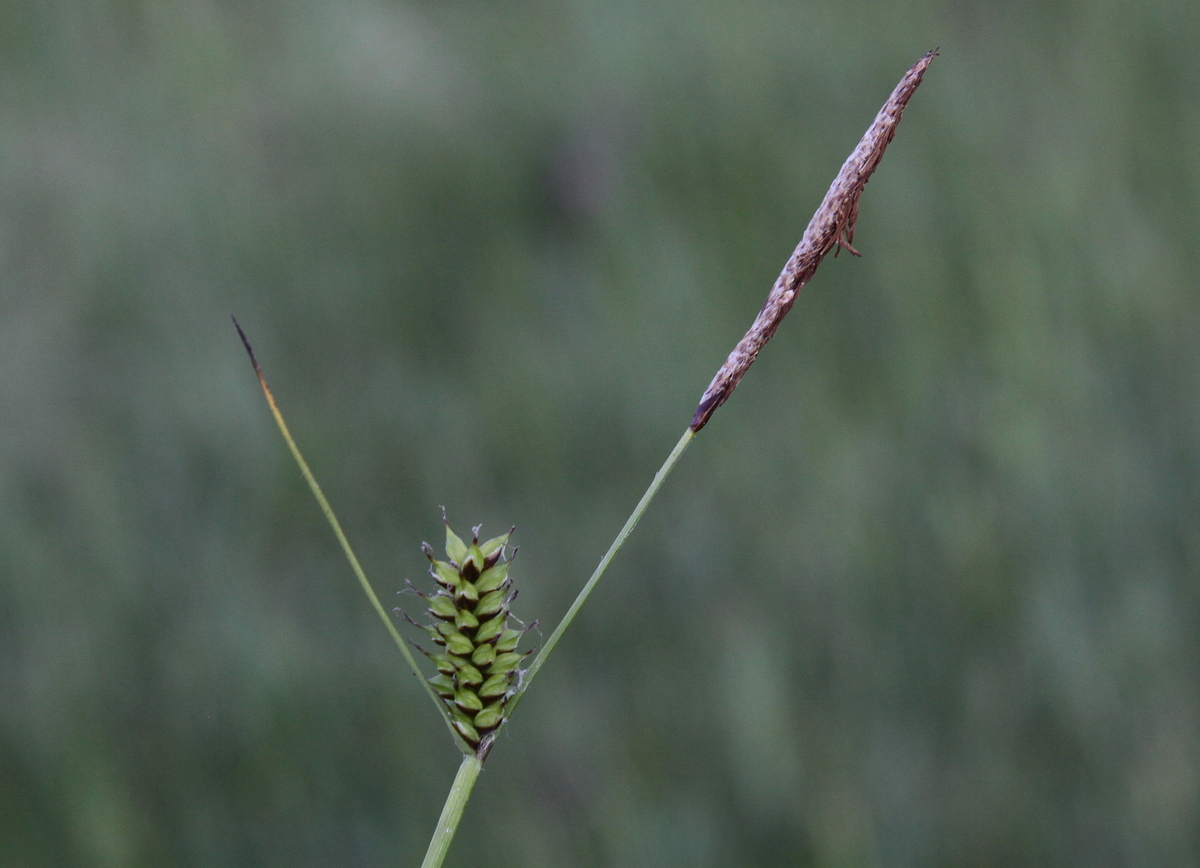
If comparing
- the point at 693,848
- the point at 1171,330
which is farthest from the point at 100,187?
the point at 1171,330

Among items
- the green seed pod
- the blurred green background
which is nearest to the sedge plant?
the green seed pod

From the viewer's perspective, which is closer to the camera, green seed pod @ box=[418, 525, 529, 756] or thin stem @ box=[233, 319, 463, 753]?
thin stem @ box=[233, 319, 463, 753]

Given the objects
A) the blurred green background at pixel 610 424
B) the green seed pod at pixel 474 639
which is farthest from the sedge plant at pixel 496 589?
the blurred green background at pixel 610 424

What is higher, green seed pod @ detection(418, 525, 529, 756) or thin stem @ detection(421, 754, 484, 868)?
green seed pod @ detection(418, 525, 529, 756)

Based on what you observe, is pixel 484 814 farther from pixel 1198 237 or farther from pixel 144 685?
pixel 1198 237

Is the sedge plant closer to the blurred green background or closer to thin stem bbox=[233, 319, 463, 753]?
thin stem bbox=[233, 319, 463, 753]

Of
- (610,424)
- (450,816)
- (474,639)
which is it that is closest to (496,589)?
(474,639)

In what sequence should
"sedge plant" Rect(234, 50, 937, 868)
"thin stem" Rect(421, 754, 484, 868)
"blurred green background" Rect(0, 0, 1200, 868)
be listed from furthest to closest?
"blurred green background" Rect(0, 0, 1200, 868) < "sedge plant" Rect(234, 50, 937, 868) < "thin stem" Rect(421, 754, 484, 868)

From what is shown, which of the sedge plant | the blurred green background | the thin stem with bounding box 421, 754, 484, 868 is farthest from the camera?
the blurred green background
